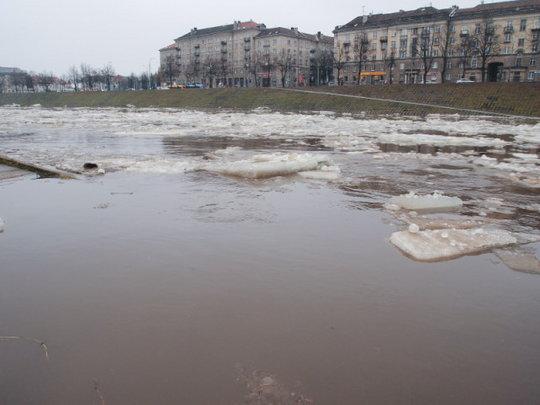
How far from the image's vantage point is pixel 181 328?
4.53 meters

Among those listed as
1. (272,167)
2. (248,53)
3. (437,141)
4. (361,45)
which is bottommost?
(437,141)

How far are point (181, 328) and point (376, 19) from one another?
100935 mm

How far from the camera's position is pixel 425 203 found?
29.5ft

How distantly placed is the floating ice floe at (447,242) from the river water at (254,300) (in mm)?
189

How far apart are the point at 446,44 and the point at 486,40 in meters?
8.52

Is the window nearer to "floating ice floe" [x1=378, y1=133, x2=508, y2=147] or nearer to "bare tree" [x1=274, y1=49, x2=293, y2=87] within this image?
"bare tree" [x1=274, y1=49, x2=293, y2=87]

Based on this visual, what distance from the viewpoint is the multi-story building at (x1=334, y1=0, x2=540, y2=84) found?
76375mm

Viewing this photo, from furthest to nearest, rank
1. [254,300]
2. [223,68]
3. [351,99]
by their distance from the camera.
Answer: [223,68] → [351,99] → [254,300]

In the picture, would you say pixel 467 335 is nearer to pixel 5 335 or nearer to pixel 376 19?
pixel 5 335

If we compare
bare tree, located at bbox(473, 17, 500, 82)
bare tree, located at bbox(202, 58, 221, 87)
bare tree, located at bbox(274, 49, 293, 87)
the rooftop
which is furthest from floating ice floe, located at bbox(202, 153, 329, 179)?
bare tree, located at bbox(202, 58, 221, 87)

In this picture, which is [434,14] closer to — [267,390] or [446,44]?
[446,44]

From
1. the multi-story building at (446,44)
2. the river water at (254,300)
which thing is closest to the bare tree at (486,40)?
the multi-story building at (446,44)

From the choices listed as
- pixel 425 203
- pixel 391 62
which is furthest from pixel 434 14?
pixel 425 203

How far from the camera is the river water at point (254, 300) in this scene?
374 cm
